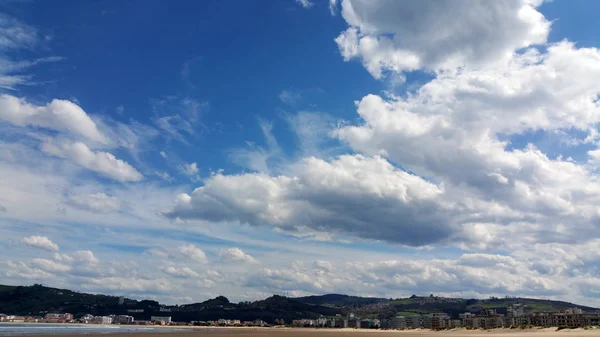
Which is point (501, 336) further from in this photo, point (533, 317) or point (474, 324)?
point (474, 324)

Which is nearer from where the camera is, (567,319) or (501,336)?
(501,336)

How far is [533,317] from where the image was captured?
168 metres

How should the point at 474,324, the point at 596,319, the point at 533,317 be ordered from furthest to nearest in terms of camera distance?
the point at 474,324 < the point at 533,317 < the point at 596,319

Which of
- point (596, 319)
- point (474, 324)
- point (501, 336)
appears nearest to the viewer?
point (501, 336)

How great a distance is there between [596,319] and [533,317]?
1288 inches

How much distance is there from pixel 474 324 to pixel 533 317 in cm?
3538

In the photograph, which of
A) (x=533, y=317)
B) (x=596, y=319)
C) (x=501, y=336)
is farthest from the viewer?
(x=533, y=317)

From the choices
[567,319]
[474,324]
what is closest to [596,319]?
[567,319]

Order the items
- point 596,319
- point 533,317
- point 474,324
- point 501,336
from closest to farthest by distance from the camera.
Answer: point 501,336
point 596,319
point 533,317
point 474,324

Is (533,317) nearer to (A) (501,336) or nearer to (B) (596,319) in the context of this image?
(B) (596,319)

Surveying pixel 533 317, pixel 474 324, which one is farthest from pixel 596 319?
pixel 474 324

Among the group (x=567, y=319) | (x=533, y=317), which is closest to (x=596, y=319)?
(x=567, y=319)

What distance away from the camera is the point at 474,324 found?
655ft

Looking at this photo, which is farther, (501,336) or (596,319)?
(596,319)
